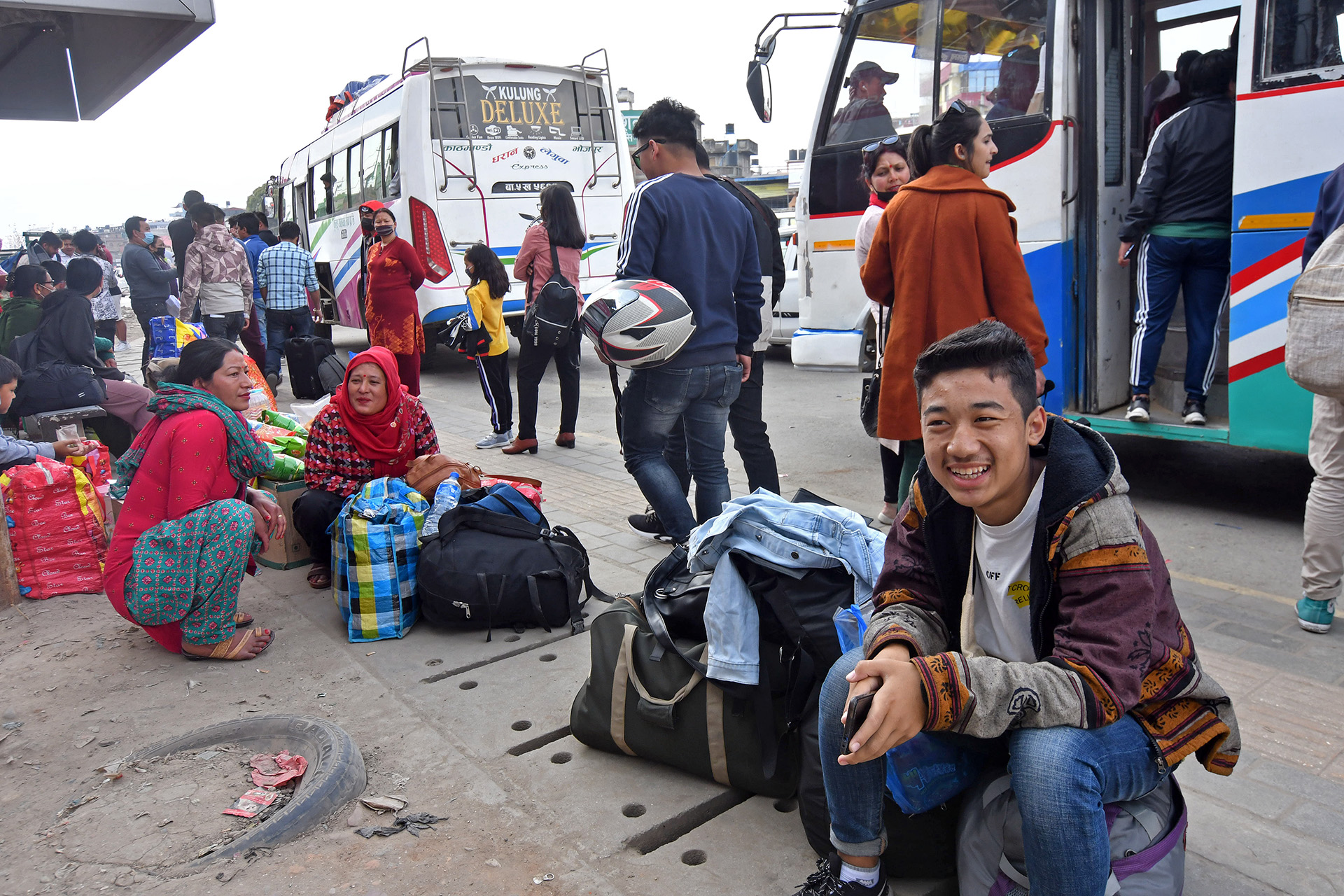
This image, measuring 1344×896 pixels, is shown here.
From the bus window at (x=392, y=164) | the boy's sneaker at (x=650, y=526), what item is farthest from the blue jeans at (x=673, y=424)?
the bus window at (x=392, y=164)

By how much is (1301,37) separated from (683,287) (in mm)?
2940

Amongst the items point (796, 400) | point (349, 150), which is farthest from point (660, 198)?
point (349, 150)

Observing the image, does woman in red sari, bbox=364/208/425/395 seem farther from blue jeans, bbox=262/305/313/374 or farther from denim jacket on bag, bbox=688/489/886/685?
denim jacket on bag, bbox=688/489/886/685

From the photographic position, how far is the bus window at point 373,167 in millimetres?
11180

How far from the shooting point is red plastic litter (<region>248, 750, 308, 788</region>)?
2777 millimetres

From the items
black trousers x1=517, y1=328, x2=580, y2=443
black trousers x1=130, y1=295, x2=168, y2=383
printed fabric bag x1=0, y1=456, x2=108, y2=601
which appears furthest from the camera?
Answer: black trousers x1=130, y1=295, x2=168, y2=383

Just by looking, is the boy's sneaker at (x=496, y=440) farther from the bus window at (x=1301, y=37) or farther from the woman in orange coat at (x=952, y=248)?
the bus window at (x=1301, y=37)

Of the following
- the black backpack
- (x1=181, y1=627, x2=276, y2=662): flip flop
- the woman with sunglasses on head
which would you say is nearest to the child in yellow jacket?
the black backpack

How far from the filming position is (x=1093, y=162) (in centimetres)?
516

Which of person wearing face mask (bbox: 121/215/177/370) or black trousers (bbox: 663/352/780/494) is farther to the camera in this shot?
person wearing face mask (bbox: 121/215/177/370)

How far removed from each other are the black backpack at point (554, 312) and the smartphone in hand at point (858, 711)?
522 cm

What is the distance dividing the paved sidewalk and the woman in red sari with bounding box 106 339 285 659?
18 centimetres

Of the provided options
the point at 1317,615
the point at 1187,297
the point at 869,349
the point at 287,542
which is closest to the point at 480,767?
the point at 287,542

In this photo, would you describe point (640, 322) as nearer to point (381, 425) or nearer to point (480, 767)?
point (381, 425)
